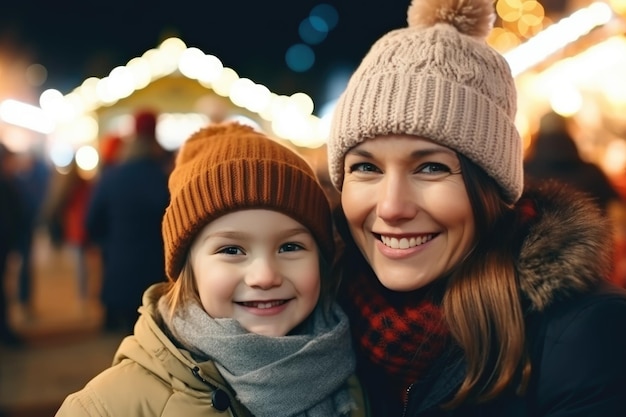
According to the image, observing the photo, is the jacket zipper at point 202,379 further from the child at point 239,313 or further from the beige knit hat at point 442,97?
the beige knit hat at point 442,97

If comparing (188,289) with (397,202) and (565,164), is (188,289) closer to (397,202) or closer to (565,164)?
(397,202)

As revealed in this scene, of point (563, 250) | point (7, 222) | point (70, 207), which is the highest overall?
point (7, 222)

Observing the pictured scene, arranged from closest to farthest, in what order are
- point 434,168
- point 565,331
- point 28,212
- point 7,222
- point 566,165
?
point 565,331 → point 434,168 → point 566,165 → point 7,222 → point 28,212

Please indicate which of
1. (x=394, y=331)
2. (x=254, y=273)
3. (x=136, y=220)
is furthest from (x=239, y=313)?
(x=136, y=220)

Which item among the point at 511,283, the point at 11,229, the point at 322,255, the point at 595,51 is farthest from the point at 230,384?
the point at 11,229

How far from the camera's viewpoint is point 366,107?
209cm

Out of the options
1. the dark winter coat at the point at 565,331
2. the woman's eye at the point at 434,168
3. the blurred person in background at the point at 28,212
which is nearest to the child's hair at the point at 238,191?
the woman's eye at the point at 434,168

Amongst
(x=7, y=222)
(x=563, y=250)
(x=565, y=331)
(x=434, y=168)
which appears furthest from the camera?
(x=7, y=222)

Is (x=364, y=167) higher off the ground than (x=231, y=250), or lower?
higher

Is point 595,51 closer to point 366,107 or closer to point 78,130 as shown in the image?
point 366,107

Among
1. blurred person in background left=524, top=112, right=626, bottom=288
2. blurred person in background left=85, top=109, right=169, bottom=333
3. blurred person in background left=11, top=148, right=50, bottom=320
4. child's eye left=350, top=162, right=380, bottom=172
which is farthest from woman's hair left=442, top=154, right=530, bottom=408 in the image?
blurred person in background left=11, top=148, right=50, bottom=320

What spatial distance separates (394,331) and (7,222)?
6031mm

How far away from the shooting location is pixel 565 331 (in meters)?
1.82

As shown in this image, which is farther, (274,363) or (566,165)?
(566,165)
